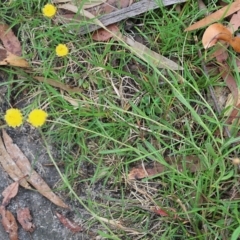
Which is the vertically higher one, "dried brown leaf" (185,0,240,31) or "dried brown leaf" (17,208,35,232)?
"dried brown leaf" (185,0,240,31)

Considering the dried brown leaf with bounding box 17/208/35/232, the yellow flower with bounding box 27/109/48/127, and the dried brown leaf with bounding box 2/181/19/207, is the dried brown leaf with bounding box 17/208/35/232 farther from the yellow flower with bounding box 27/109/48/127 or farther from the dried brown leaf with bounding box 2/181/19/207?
the yellow flower with bounding box 27/109/48/127

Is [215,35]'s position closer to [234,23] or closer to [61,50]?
[234,23]

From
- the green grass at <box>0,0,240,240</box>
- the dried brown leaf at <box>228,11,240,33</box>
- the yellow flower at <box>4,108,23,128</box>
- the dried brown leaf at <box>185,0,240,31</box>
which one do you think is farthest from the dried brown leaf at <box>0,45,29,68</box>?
the dried brown leaf at <box>228,11,240,33</box>

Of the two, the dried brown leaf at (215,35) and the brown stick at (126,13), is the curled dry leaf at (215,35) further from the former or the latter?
the brown stick at (126,13)

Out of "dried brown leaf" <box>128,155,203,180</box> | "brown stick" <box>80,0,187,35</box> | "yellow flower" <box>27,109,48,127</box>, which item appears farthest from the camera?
"brown stick" <box>80,0,187,35</box>

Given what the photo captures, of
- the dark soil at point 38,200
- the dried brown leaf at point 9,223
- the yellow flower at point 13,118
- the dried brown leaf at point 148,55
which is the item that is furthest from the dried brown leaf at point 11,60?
the dried brown leaf at point 9,223
